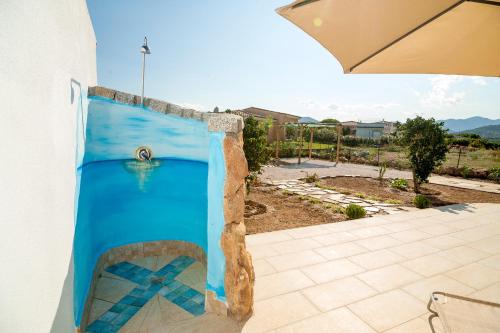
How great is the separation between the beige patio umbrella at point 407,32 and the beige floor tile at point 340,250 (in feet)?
12.4

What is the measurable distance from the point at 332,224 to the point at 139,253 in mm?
4945

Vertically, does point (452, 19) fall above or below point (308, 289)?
above

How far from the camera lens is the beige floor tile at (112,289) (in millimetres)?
4172

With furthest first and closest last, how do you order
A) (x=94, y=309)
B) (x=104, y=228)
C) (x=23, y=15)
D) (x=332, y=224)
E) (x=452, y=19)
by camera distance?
(x=332, y=224) → (x=104, y=228) → (x=94, y=309) → (x=452, y=19) → (x=23, y=15)

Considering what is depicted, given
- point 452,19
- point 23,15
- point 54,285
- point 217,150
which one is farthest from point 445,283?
point 23,15

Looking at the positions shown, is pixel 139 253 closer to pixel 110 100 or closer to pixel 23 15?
pixel 110 100

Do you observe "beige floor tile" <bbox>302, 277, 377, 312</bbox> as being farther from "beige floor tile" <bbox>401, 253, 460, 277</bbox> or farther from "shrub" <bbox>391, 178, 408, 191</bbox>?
"shrub" <bbox>391, 178, 408, 191</bbox>

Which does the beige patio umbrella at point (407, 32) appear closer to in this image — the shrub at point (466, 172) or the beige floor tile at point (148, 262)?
the beige floor tile at point (148, 262)

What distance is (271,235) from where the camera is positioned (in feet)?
20.7

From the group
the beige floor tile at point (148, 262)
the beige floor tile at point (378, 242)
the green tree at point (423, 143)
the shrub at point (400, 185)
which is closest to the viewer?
the beige floor tile at point (148, 262)

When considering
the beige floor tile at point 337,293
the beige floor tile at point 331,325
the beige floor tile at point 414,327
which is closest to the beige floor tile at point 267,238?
the beige floor tile at point 337,293

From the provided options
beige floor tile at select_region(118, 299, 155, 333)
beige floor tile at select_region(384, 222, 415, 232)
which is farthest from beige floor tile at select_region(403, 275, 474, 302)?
beige floor tile at select_region(118, 299, 155, 333)

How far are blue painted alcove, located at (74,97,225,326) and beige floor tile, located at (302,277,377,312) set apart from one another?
1.51 m

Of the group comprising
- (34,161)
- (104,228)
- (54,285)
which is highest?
(34,161)
